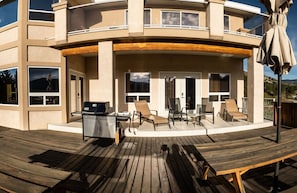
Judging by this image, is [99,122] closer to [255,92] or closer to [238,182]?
[238,182]

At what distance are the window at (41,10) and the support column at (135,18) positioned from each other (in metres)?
3.85

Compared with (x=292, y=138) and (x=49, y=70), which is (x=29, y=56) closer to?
(x=49, y=70)

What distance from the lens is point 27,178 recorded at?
1.82 m

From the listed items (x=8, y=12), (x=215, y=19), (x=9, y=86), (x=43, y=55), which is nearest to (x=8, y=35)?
(x=8, y=12)

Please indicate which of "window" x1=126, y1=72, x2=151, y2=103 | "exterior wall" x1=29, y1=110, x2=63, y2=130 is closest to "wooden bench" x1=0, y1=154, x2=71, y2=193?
"exterior wall" x1=29, y1=110, x2=63, y2=130

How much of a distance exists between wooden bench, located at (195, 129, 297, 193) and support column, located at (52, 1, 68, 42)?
687 cm

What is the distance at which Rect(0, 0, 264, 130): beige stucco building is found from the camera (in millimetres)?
6301

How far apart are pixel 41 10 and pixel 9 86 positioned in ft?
12.3

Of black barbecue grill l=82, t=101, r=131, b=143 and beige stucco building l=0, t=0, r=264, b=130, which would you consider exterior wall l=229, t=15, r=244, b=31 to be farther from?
black barbecue grill l=82, t=101, r=131, b=143

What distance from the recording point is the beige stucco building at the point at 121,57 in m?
6.30

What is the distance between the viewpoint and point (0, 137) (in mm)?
5996

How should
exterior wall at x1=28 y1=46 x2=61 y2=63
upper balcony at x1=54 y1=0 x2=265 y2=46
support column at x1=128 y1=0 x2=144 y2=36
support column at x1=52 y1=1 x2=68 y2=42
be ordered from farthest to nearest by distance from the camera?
1. exterior wall at x1=28 y1=46 x2=61 y2=63
2. support column at x1=52 y1=1 x2=68 y2=42
3. upper balcony at x1=54 y1=0 x2=265 y2=46
4. support column at x1=128 y1=0 x2=144 y2=36

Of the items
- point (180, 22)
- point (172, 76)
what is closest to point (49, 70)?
point (172, 76)

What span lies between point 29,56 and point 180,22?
7221 millimetres
